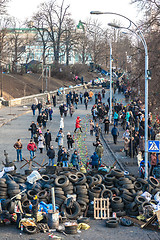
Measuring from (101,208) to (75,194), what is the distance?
3.79 ft

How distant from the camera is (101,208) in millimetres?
15164

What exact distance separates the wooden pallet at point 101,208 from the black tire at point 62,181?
4.12 ft

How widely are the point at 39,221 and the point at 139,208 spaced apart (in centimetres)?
336

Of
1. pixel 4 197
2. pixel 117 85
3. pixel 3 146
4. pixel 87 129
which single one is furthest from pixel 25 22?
pixel 4 197

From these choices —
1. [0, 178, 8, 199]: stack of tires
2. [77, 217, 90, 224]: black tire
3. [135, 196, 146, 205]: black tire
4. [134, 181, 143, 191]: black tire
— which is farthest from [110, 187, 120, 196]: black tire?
[0, 178, 8, 199]: stack of tires

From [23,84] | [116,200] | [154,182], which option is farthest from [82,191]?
[23,84]

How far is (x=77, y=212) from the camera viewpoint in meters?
15.0

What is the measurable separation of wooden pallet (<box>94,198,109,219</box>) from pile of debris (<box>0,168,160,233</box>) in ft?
0.56

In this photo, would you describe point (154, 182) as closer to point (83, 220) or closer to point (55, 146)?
point (83, 220)

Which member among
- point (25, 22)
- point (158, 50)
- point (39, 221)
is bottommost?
point (39, 221)

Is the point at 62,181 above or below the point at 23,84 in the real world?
below

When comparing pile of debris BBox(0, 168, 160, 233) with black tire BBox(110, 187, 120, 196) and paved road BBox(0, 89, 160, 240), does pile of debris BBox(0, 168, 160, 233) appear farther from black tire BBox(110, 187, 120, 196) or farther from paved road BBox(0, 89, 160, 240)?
paved road BBox(0, 89, 160, 240)

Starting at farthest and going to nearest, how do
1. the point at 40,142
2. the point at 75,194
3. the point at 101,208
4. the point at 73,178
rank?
the point at 40,142, the point at 73,178, the point at 75,194, the point at 101,208

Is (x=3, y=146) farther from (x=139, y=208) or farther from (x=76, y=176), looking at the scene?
(x=139, y=208)
